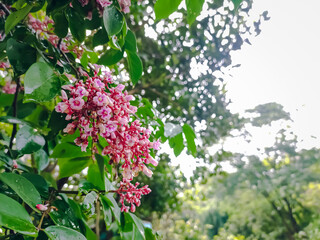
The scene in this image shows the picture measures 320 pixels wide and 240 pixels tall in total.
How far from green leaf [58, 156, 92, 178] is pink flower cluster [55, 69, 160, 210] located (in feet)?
0.32

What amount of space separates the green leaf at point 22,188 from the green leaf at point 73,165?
0.54ft

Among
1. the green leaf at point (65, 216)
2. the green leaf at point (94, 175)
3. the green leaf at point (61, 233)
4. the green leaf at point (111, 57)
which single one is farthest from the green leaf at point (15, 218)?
the green leaf at point (111, 57)

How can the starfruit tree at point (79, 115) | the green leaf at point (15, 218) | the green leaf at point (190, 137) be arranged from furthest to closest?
the green leaf at point (190, 137), the starfruit tree at point (79, 115), the green leaf at point (15, 218)

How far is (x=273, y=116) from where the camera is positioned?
3.80 metres

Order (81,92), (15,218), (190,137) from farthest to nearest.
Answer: (190,137)
(81,92)
(15,218)

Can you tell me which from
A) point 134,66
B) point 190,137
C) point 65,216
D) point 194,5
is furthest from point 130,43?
point 65,216

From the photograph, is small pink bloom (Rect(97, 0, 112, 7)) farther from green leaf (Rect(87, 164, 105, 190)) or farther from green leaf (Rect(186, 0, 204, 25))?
green leaf (Rect(87, 164, 105, 190))

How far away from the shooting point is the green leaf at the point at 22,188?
1.38 feet

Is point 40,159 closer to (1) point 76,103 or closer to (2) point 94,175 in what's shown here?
(2) point 94,175

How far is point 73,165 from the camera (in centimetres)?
62

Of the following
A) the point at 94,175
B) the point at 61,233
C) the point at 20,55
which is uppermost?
the point at 20,55

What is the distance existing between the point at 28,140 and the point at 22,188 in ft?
0.62

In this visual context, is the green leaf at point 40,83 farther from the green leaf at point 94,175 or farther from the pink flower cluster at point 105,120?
the green leaf at point 94,175

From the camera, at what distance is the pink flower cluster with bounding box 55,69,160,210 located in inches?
19.0
